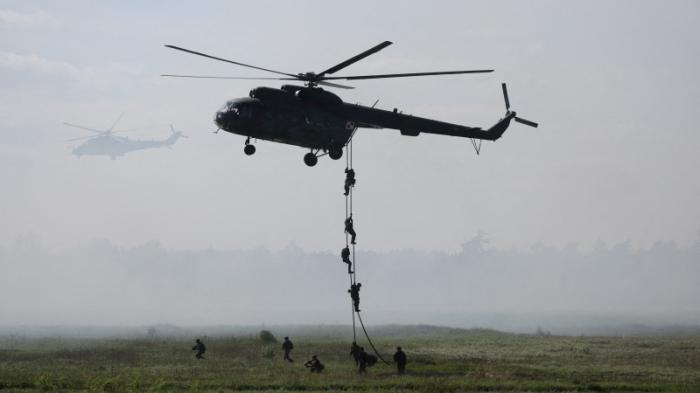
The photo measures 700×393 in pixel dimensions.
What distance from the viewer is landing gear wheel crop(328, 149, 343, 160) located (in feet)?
124

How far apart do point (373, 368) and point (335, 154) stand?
10920 mm

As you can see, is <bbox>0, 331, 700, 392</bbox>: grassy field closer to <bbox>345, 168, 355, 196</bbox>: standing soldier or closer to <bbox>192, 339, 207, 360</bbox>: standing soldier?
<bbox>192, 339, 207, 360</bbox>: standing soldier

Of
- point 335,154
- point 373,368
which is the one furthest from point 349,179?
point 373,368

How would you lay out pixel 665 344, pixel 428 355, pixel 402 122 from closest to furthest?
pixel 402 122 → pixel 428 355 → pixel 665 344

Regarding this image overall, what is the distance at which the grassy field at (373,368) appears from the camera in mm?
34344

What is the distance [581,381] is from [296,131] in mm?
16353

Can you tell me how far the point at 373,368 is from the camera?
4097cm

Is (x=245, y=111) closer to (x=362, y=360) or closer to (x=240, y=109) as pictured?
(x=240, y=109)

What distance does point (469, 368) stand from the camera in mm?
40281

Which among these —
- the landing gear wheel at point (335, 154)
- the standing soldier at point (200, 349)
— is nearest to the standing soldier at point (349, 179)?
the landing gear wheel at point (335, 154)

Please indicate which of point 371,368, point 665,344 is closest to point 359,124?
point 371,368

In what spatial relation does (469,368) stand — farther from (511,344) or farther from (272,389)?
(511,344)

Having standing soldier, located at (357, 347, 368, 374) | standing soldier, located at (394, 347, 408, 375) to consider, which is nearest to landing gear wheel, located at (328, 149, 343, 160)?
standing soldier, located at (357, 347, 368, 374)

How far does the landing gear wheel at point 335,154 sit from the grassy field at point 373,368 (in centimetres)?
978
